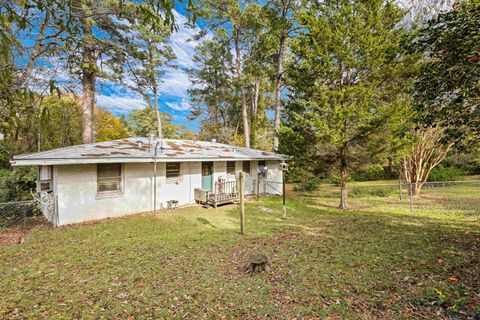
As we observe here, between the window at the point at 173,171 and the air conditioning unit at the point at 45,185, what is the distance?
4.36 m

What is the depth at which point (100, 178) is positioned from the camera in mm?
8750

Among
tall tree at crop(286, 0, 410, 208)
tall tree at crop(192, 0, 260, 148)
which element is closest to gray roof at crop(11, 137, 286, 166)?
tall tree at crop(286, 0, 410, 208)

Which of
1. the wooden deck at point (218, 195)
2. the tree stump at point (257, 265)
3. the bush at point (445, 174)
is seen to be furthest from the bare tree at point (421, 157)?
the tree stump at point (257, 265)

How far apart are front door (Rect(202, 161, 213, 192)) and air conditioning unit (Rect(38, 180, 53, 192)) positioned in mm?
6453

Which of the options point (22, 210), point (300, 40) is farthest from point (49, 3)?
point (300, 40)

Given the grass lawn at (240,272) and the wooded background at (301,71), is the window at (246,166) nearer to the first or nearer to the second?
the wooded background at (301,71)

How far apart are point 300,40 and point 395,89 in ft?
16.8

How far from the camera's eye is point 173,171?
434 inches

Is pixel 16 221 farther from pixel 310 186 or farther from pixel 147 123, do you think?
pixel 147 123

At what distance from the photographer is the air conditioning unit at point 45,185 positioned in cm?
809

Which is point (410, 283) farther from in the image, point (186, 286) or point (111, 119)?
point (111, 119)

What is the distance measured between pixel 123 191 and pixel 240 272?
22.2ft

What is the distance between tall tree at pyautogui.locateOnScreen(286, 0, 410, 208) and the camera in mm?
9719

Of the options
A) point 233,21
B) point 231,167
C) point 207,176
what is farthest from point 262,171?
point 233,21
